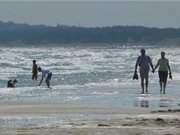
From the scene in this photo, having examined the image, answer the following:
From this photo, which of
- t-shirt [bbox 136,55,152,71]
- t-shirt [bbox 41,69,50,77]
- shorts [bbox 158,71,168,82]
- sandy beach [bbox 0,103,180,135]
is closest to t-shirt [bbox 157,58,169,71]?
shorts [bbox 158,71,168,82]

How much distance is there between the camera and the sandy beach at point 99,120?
1405cm

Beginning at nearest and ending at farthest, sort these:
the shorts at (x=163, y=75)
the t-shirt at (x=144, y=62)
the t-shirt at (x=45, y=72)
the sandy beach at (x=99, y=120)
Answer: the sandy beach at (x=99, y=120) → the t-shirt at (x=144, y=62) → the shorts at (x=163, y=75) → the t-shirt at (x=45, y=72)

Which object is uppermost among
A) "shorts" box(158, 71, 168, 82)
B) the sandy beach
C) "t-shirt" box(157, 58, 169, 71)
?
"t-shirt" box(157, 58, 169, 71)

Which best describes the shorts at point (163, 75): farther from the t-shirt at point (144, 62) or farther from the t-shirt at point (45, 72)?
the t-shirt at point (45, 72)

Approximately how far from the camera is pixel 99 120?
16516 mm

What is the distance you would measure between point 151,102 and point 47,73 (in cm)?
1348

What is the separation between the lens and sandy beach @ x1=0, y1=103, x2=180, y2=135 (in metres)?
14.0

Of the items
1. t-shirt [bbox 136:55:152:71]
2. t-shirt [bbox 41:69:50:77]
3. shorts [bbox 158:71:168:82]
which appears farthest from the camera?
t-shirt [bbox 41:69:50:77]

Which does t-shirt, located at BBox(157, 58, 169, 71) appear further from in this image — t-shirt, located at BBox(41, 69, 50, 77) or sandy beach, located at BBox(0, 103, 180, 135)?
t-shirt, located at BBox(41, 69, 50, 77)

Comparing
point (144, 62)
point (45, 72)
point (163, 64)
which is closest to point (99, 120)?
point (144, 62)

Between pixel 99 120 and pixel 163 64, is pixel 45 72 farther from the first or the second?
pixel 99 120

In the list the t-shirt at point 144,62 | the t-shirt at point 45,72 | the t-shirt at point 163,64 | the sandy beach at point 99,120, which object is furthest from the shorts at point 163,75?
the t-shirt at point 45,72

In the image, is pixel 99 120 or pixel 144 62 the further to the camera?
pixel 144 62

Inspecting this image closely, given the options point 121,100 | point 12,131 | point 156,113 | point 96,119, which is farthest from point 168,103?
point 12,131
